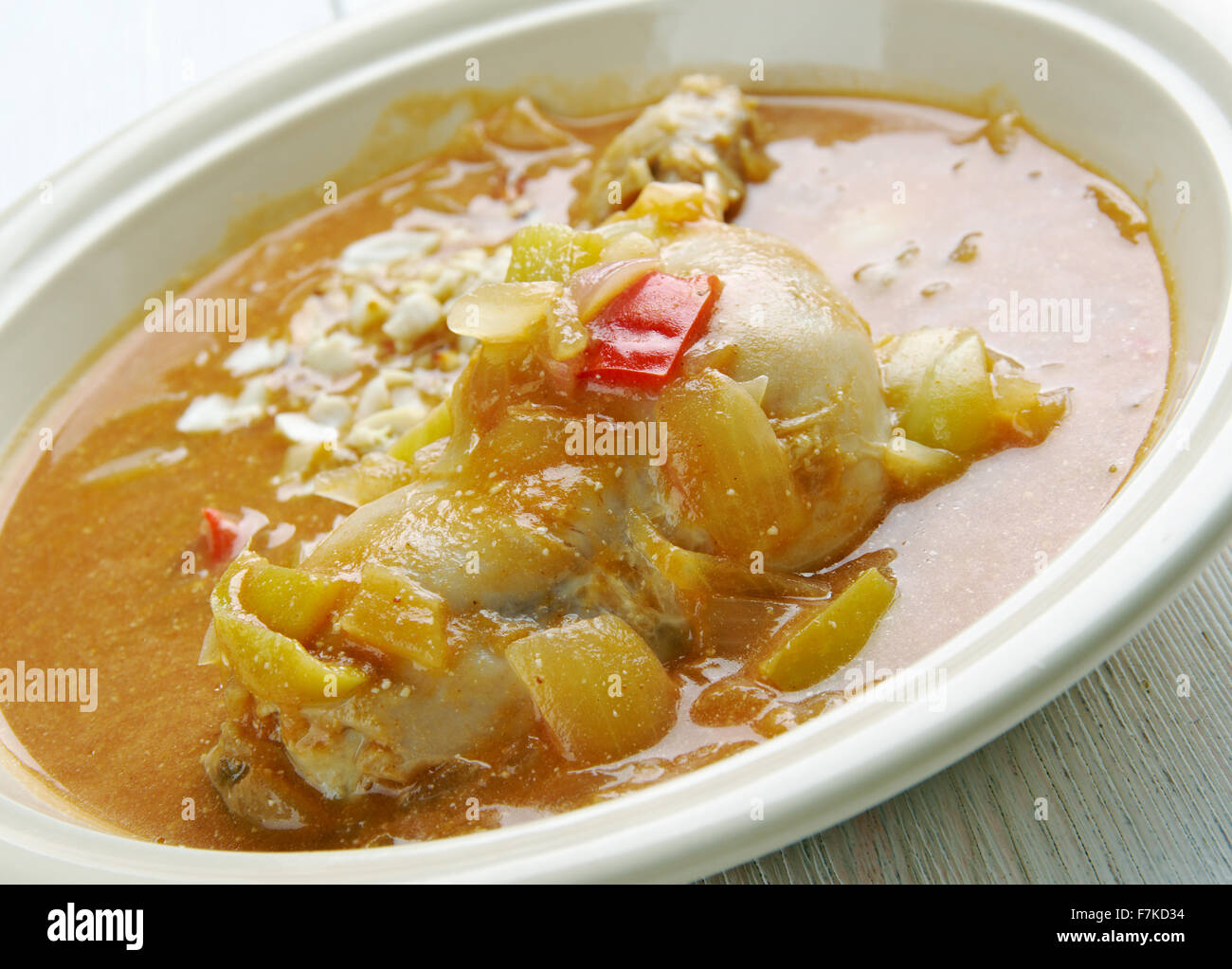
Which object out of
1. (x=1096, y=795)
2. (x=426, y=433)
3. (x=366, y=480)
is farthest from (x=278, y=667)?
(x=1096, y=795)

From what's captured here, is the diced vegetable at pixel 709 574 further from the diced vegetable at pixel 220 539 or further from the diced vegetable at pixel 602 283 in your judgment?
the diced vegetable at pixel 220 539

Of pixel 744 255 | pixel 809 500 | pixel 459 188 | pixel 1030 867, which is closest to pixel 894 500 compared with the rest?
pixel 809 500

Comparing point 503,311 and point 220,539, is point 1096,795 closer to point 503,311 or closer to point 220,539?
point 503,311

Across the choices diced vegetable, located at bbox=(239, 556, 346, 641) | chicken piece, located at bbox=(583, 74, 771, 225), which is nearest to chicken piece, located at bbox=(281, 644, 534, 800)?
diced vegetable, located at bbox=(239, 556, 346, 641)

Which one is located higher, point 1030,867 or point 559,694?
point 559,694
